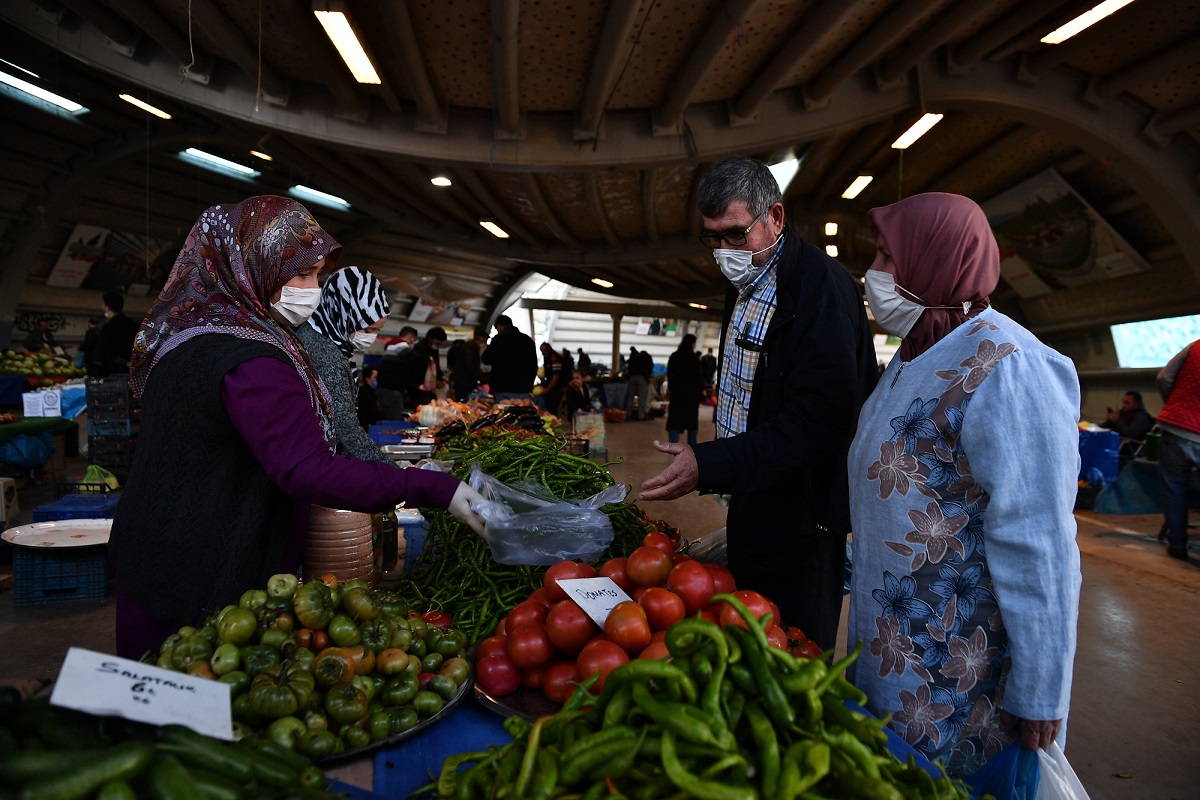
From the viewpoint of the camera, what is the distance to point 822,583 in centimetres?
228

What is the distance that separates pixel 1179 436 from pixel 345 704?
7501 millimetres

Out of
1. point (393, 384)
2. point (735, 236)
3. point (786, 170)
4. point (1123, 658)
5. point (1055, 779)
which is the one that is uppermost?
point (786, 170)

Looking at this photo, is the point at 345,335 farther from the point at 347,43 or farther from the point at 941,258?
the point at 347,43

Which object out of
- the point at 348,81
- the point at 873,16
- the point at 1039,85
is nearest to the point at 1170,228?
the point at 1039,85

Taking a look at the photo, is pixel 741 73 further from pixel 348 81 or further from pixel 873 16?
pixel 348 81

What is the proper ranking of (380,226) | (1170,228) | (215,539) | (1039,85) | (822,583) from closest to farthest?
(215,539), (822,583), (1039,85), (1170,228), (380,226)

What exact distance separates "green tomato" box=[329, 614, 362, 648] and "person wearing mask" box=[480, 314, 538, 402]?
7487mm

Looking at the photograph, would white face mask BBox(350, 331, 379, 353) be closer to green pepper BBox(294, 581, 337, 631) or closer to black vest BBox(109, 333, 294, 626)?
black vest BBox(109, 333, 294, 626)

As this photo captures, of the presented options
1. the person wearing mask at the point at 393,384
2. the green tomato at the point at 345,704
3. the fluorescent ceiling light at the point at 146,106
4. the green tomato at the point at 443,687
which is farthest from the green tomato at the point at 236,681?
the fluorescent ceiling light at the point at 146,106

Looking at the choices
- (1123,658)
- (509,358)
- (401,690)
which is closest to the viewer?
(401,690)

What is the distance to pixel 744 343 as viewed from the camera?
2.34 metres

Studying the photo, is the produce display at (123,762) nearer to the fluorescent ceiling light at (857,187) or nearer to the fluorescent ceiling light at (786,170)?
the fluorescent ceiling light at (786,170)

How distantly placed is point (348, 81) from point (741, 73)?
4.02m

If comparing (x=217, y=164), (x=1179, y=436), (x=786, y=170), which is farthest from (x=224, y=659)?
(x=217, y=164)
